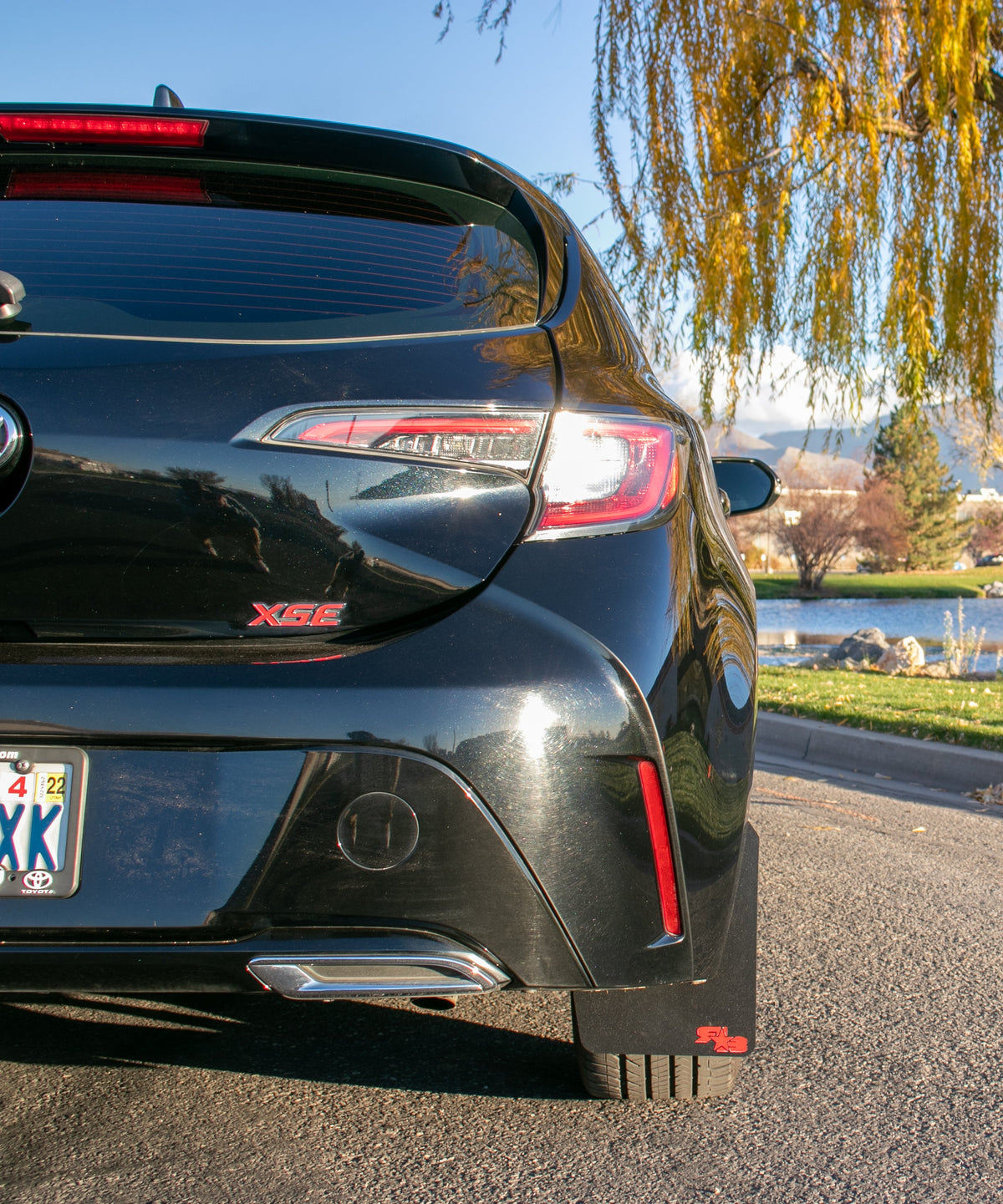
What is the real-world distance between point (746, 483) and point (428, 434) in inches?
68.0

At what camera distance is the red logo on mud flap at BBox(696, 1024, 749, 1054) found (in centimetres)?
177

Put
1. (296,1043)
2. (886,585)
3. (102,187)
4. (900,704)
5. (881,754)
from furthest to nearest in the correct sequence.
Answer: (886,585) < (900,704) < (881,754) < (296,1043) < (102,187)

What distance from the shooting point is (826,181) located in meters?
7.26

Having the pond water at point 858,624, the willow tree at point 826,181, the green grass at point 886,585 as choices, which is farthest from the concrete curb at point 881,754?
the green grass at point 886,585

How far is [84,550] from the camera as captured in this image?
148 cm

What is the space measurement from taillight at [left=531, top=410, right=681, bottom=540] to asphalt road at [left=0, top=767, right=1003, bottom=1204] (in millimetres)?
1031

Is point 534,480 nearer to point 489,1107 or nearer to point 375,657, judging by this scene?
point 375,657

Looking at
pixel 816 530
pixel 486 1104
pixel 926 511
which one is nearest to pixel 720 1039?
pixel 486 1104

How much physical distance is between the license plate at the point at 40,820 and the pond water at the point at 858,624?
10.0 m

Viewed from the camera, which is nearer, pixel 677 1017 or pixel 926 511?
pixel 677 1017

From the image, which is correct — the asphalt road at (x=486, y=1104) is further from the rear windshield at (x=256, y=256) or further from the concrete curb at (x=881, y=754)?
the concrete curb at (x=881, y=754)

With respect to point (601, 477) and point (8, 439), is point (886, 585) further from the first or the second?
point (8, 439)

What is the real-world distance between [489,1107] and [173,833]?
0.88m

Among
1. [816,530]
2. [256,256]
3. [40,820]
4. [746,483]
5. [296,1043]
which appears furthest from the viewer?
[816,530]
